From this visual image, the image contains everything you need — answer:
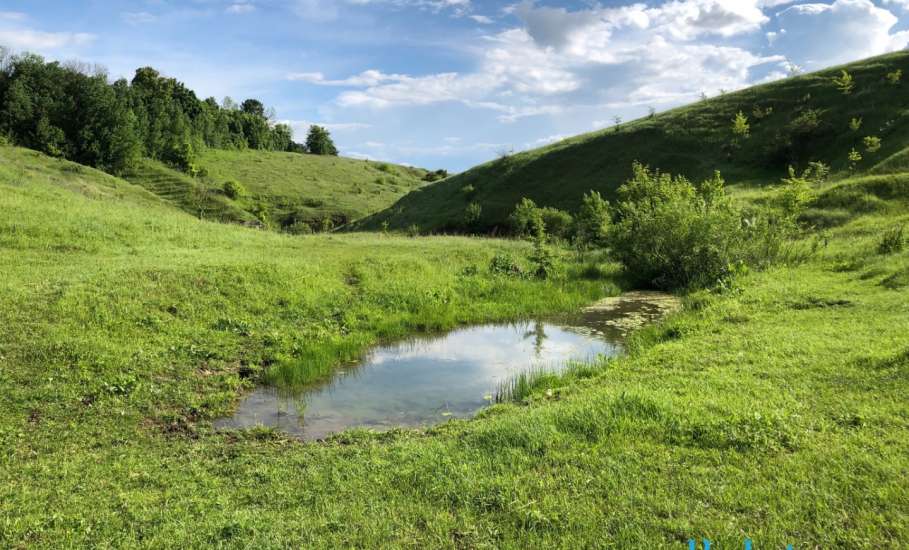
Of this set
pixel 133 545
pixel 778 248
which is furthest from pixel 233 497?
pixel 778 248

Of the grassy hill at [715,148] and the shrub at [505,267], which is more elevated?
the grassy hill at [715,148]

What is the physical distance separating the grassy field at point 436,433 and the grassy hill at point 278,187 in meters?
54.6

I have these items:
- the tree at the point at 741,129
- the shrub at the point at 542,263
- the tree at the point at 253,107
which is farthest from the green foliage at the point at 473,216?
the tree at the point at 253,107

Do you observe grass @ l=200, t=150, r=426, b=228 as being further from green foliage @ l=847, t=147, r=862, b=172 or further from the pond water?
the pond water

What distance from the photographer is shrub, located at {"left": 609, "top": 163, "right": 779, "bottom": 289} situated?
774 inches

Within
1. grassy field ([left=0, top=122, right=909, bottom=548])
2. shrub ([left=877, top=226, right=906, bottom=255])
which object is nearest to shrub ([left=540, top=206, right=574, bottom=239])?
shrub ([left=877, top=226, right=906, bottom=255])

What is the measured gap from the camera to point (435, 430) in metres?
8.56

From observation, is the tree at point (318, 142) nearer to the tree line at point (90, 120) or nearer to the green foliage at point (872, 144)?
the tree line at point (90, 120)

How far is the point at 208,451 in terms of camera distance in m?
8.05

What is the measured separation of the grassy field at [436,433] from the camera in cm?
539

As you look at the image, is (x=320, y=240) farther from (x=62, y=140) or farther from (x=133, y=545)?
(x=62, y=140)

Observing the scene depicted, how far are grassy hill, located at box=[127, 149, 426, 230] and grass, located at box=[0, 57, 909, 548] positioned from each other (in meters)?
54.6

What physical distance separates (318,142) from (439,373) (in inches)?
5139

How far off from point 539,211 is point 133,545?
35817 mm
